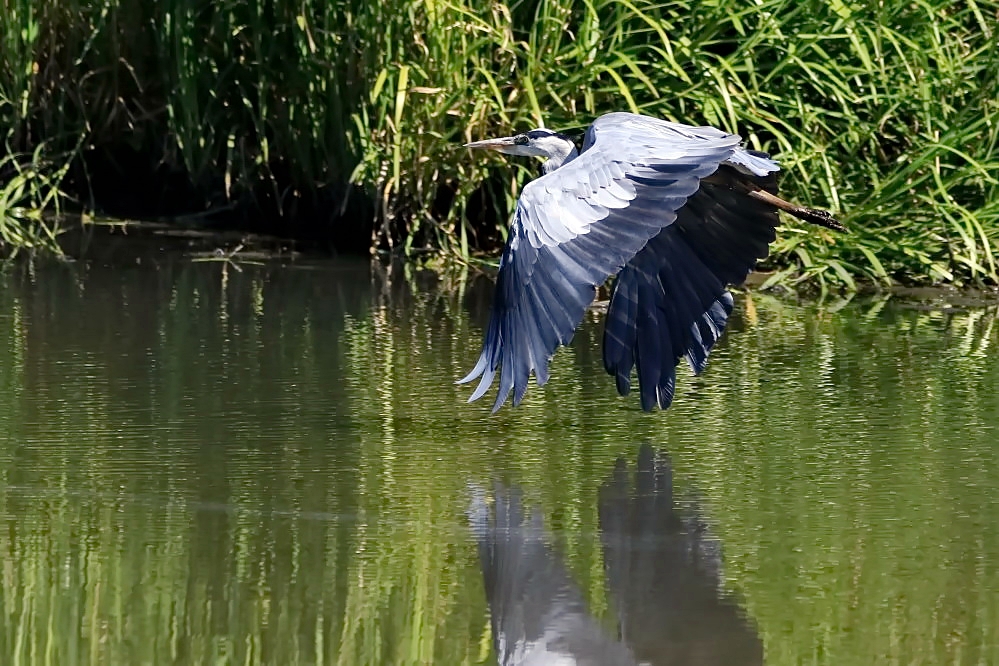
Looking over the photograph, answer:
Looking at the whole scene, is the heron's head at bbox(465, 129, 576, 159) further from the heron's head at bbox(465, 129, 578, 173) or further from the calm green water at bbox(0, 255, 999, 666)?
the calm green water at bbox(0, 255, 999, 666)

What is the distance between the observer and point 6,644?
3.15 meters

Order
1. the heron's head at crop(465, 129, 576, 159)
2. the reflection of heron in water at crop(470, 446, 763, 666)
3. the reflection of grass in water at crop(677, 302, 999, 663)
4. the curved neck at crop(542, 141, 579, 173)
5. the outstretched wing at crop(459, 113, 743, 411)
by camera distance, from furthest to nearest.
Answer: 1. the heron's head at crop(465, 129, 576, 159)
2. the curved neck at crop(542, 141, 579, 173)
3. the outstretched wing at crop(459, 113, 743, 411)
4. the reflection of grass in water at crop(677, 302, 999, 663)
5. the reflection of heron in water at crop(470, 446, 763, 666)

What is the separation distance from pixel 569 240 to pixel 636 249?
158 millimetres

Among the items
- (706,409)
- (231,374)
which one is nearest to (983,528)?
(706,409)

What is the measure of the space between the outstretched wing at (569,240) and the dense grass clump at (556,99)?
232 centimetres

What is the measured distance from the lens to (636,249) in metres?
4.12

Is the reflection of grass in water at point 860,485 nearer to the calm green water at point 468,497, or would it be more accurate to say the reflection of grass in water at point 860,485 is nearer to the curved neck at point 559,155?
the calm green water at point 468,497

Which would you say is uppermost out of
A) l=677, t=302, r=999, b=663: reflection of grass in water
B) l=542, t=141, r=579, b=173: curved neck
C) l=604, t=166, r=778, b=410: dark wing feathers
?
l=542, t=141, r=579, b=173: curved neck

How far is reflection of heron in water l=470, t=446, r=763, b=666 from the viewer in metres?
3.14

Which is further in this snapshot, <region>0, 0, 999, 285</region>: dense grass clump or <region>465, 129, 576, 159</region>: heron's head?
<region>0, 0, 999, 285</region>: dense grass clump

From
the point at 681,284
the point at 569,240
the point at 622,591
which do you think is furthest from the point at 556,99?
the point at 622,591

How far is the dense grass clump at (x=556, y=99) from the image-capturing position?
6.86m

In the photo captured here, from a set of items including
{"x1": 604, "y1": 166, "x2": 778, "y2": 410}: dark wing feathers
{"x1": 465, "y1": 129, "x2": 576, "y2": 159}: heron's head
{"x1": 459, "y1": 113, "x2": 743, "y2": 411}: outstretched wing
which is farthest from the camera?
{"x1": 465, "y1": 129, "x2": 576, "y2": 159}: heron's head

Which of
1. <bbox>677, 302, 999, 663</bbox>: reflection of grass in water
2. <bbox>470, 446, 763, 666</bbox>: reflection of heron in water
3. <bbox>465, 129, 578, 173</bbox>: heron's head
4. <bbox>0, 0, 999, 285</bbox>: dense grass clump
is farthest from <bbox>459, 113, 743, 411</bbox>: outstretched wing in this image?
<bbox>0, 0, 999, 285</bbox>: dense grass clump
